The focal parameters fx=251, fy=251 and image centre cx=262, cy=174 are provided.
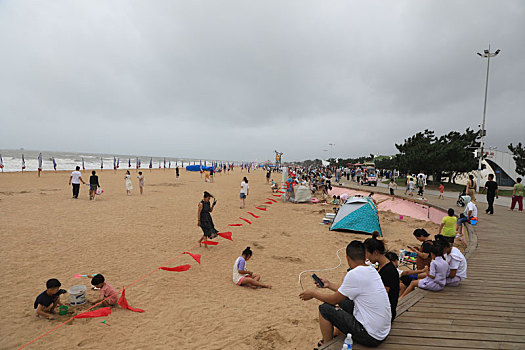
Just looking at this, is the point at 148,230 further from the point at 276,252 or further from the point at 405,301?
the point at 405,301

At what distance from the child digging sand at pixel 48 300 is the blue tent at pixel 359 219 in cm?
951

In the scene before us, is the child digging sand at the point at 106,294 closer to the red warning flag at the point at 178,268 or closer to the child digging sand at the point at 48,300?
the child digging sand at the point at 48,300

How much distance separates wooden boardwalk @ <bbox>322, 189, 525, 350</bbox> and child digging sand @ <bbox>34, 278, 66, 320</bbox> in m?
4.36

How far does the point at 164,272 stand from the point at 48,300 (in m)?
2.35

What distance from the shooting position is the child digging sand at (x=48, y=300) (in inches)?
163

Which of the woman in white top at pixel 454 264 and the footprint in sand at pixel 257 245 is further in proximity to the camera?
the footprint in sand at pixel 257 245

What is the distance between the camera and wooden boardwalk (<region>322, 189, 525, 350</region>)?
9.50 ft

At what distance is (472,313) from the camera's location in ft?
11.6

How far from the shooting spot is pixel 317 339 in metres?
3.89

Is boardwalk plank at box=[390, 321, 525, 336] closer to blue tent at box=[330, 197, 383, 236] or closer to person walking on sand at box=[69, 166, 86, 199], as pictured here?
blue tent at box=[330, 197, 383, 236]

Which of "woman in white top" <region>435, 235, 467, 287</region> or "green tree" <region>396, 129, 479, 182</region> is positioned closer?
"woman in white top" <region>435, 235, 467, 287</region>

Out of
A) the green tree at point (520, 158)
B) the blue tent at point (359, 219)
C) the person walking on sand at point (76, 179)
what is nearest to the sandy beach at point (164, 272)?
the blue tent at point (359, 219)

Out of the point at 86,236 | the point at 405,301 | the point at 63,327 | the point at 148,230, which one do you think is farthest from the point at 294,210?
the point at 63,327

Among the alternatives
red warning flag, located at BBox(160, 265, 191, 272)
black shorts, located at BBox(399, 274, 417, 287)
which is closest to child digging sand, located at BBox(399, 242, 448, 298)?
black shorts, located at BBox(399, 274, 417, 287)
